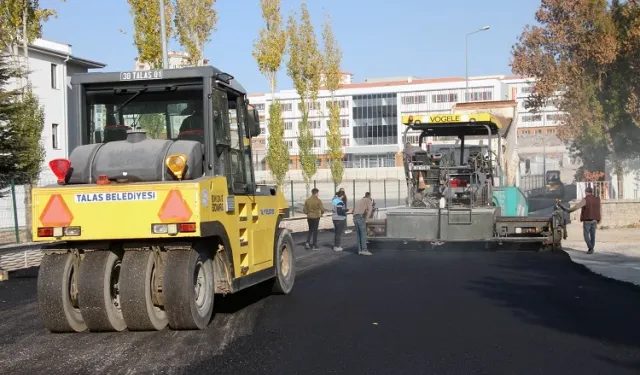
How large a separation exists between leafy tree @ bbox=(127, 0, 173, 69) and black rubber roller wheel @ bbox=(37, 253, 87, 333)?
21.2 m

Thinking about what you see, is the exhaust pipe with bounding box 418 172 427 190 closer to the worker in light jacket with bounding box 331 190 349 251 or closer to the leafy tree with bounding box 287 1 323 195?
the worker in light jacket with bounding box 331 190 349 251

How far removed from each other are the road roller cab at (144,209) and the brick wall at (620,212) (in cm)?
2175

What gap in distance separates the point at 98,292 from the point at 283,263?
4.04m

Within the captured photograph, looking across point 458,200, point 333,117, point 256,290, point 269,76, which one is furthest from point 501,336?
point 333,117

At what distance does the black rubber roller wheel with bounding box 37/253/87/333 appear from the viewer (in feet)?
30.4

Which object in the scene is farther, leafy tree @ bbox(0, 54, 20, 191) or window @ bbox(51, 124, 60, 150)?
window @ bbox(51, 124, 60, 150)

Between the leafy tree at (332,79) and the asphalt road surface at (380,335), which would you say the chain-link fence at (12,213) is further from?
the leafy tree at (332,79)

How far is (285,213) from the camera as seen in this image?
12859 mm

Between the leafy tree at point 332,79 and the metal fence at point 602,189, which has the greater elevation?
the leafy tree at point 332,79

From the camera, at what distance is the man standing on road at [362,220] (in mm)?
20000

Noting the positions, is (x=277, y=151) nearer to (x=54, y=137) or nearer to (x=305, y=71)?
(x=305, y=71)

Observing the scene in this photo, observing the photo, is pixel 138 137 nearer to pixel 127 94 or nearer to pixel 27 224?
pixel 127 94

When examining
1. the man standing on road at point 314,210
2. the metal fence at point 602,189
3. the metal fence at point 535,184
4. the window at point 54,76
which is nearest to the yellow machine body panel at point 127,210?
the man standing on road at point 314,210

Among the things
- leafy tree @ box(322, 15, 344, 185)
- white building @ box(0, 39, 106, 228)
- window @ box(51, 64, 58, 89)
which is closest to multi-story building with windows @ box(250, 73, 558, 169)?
leafy tree @ box(322, 15, 344, 185)
